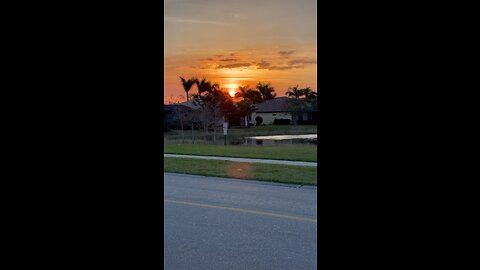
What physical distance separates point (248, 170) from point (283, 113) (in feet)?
66.8

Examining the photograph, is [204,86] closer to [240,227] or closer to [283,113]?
[283,113]

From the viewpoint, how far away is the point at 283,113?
32562 mm

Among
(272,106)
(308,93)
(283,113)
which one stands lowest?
(283,113)

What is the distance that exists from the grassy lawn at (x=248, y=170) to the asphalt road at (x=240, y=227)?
2.30 feet

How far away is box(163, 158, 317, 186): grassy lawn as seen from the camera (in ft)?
35.1

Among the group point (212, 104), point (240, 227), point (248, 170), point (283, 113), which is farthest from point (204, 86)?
point (240, 227)

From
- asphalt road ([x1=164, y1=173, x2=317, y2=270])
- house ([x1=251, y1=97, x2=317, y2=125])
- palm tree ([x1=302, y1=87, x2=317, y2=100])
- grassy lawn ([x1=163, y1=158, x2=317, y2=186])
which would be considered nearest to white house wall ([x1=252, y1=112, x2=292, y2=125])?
house ([x1=251, y1=97, x2=317, y2=125])

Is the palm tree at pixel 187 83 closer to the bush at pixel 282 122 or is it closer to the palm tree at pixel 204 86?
the palm tree at pixel 204 86

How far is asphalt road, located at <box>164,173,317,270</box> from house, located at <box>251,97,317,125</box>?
1788 cm

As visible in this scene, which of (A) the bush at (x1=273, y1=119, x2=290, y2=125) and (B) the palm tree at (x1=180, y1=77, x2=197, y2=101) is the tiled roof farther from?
(B) the palm tree at (x1=180, y1=77, x2=197, y2=101)

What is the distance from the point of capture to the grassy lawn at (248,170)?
1069 centimetres
